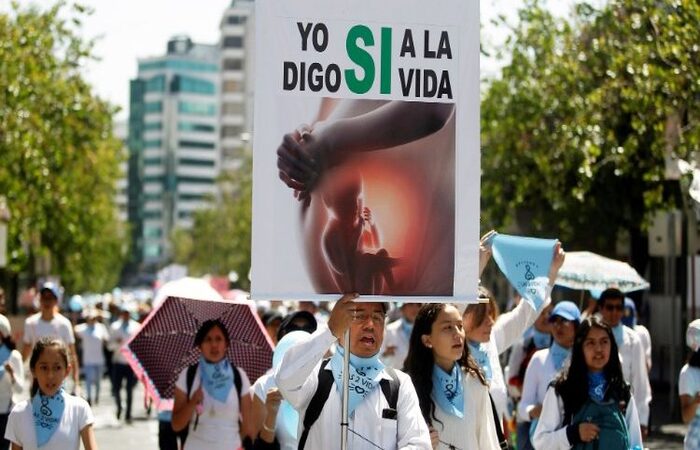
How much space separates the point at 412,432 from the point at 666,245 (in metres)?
16.0

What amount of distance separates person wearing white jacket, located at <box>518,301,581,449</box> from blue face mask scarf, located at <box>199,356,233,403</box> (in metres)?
1.93

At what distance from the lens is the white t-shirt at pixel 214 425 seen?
395 inches

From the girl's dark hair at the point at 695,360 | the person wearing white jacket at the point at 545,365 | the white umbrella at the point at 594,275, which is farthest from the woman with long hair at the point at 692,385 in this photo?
the white umbrella at the point at 594,275

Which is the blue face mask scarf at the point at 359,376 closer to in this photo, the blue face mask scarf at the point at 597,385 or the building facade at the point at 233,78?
the blue face mask scarf at the point at 597,385

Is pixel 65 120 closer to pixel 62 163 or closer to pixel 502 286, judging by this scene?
pixel 62 163

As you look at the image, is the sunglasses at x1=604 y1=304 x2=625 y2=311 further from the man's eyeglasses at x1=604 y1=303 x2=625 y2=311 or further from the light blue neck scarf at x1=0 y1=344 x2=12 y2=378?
the light blue neck scarf at x1=0 y1=344 x2=12 y2=378

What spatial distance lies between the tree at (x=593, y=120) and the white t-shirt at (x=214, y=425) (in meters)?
7.04

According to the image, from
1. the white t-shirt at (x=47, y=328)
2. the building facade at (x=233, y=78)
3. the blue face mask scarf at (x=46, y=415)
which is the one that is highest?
the building facade at (x=233, y=78)

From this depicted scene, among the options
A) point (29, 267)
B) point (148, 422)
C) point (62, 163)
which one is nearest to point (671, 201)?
point (148, 422)

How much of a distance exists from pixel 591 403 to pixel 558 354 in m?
2.44

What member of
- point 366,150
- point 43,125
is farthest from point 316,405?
point 43,125

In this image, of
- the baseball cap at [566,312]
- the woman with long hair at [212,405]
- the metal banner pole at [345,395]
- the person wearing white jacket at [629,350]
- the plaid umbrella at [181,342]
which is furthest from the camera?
the person wearing white jacket at [629,350]

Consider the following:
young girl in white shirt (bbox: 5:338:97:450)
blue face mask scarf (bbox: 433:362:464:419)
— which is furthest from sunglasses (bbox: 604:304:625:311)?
young girl in white shirt (bbox: 5:338:97:450)

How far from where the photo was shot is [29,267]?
46.8 metres
